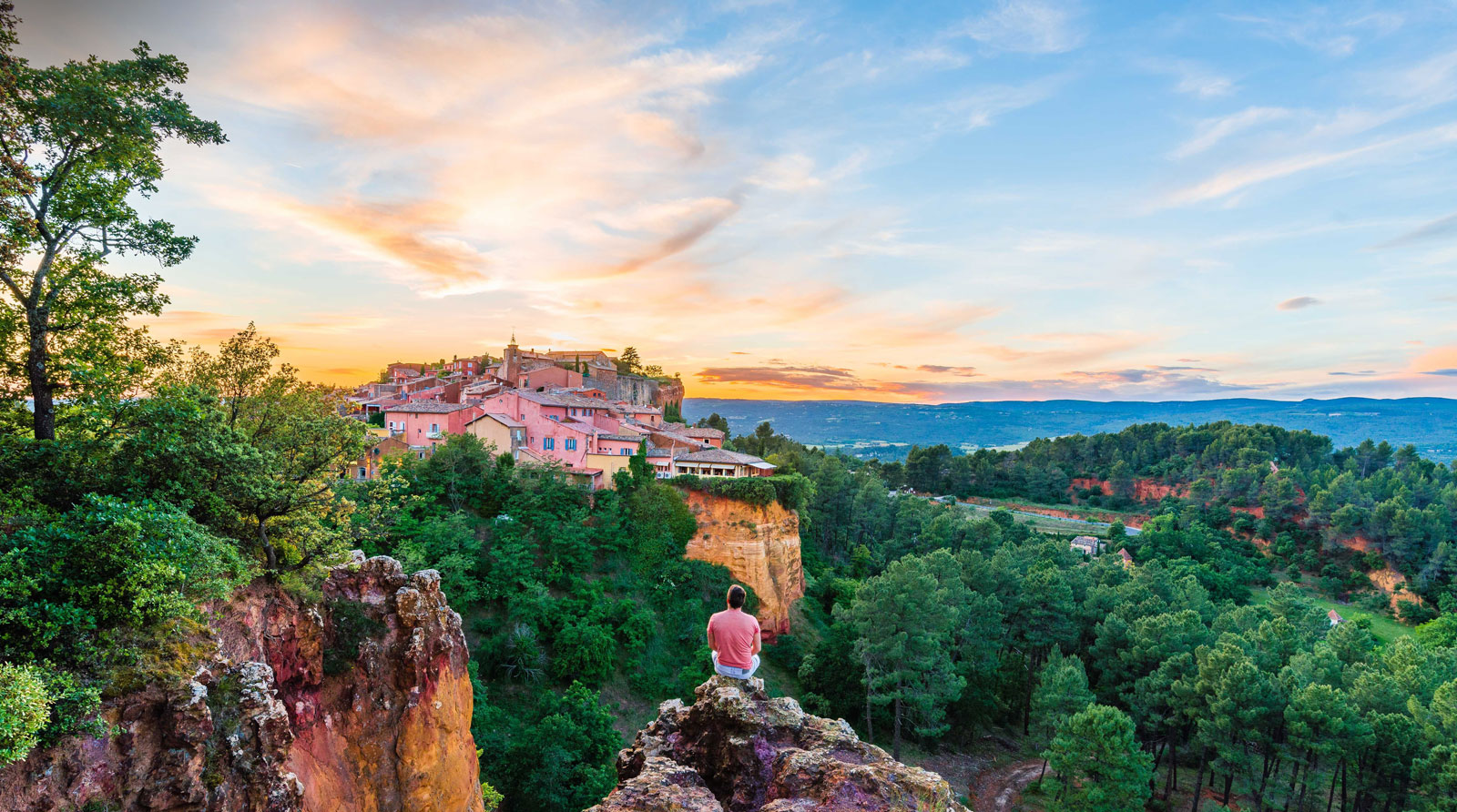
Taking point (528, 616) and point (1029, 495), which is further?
point (1029, 495)

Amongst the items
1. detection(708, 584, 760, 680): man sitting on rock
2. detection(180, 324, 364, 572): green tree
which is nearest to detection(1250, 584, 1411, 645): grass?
detection(708, 584, 760, 680): man sitting on rock

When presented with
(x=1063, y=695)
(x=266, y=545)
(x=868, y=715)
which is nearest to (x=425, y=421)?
(x=266, y=545)

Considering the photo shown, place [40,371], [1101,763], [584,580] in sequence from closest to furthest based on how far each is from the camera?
[40,371], [1101,763], [584,580]

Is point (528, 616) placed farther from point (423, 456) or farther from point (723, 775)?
point (723, 775)

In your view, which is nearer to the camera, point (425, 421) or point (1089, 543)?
point (425, 421)

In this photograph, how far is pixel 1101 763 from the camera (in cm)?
2359

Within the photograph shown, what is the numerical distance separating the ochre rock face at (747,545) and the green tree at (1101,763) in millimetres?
17893

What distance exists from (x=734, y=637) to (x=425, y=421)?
38328mm

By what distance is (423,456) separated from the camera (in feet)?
125

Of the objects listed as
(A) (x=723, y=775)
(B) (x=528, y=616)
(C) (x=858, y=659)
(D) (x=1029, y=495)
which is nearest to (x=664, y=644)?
(B) (x=528, y=616)

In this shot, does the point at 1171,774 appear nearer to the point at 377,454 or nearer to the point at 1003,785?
the point at 1003,785

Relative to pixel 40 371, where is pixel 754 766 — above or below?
below

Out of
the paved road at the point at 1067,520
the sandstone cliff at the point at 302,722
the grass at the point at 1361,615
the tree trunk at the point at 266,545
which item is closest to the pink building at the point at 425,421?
the sandstone cliff at the point at 302,722

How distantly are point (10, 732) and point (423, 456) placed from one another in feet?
113
